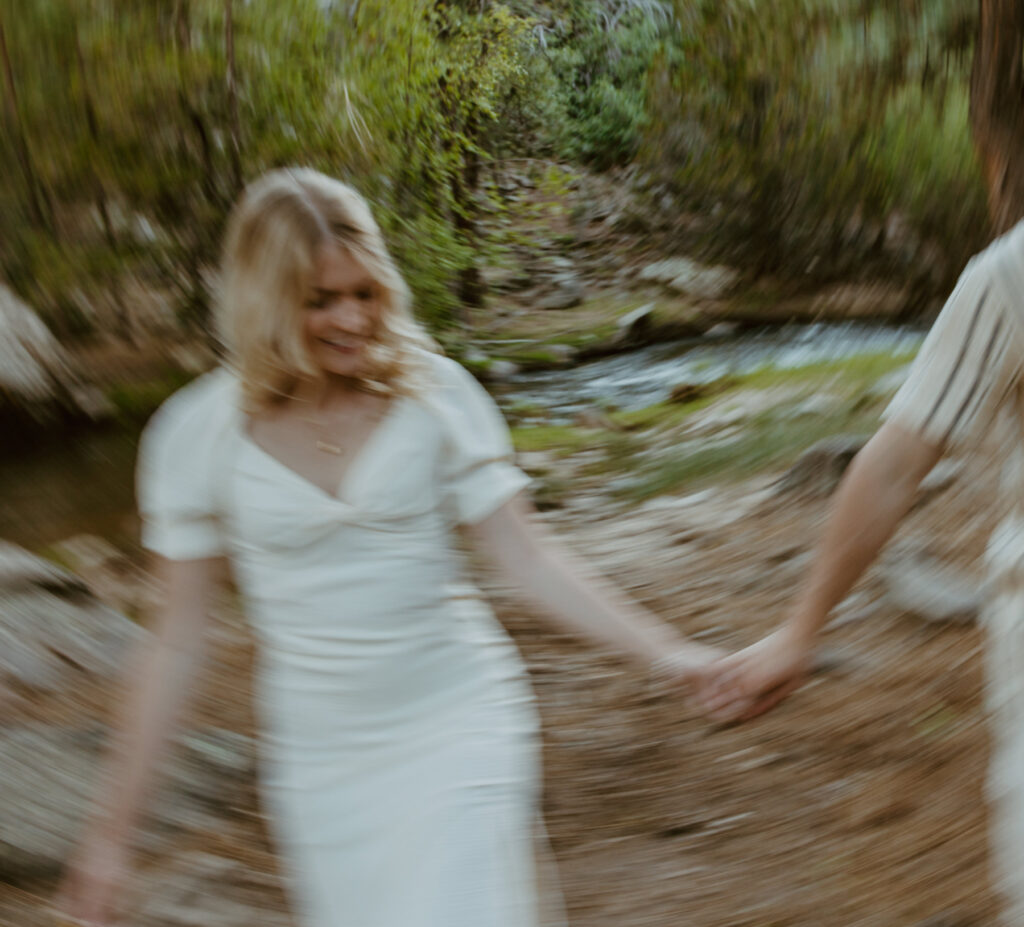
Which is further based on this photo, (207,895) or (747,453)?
(747,453)

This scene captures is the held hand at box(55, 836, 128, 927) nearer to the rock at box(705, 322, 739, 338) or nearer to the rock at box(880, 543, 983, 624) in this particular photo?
the rock at box(880, 543, 983, 624)

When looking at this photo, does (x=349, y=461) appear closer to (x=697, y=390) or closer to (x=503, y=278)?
(x=697, y=390)

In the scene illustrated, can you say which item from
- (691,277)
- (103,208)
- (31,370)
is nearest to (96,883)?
(31,370)

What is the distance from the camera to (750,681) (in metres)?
2.29

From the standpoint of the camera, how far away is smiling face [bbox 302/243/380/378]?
6.73ft

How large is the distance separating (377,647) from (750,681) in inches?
31.2

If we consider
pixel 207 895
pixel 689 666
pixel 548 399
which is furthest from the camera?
pixel 548 399

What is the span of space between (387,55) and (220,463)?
9.68 meters

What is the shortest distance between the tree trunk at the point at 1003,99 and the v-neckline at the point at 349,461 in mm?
3673

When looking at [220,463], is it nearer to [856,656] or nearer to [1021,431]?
[1021,431]

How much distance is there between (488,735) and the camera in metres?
1.92

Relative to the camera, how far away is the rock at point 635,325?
35.9ft

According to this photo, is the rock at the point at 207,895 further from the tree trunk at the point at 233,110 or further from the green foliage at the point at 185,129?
the tree trunk at the point at 233,110

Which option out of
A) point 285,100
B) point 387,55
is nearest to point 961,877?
point 285,100
